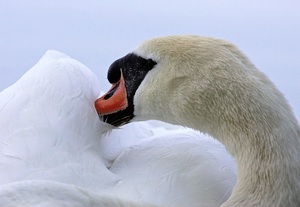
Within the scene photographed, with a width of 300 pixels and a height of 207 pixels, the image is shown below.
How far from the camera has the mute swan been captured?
319 cm

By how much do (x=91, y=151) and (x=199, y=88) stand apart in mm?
443

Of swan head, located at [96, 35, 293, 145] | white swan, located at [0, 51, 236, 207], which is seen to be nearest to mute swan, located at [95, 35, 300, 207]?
swan head, located at [96, 35, 293, 145]

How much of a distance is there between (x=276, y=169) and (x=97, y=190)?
1.80ft

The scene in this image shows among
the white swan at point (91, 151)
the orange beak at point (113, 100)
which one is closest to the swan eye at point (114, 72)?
the orange beak at point (113, 100)

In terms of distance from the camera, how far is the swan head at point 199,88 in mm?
3309

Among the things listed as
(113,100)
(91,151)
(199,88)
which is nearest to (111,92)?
(113,100)

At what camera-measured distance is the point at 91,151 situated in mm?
3564

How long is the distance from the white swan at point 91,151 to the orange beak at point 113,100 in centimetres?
3

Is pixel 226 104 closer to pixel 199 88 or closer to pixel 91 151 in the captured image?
pixel 199 88

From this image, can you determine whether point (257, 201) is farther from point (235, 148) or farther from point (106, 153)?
point (106, 153)

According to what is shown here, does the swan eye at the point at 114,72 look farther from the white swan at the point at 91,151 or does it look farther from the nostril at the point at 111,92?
the white swan at the point at 91,151

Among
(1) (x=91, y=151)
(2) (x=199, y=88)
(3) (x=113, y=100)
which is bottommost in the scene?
(1) (x=91, y=151)

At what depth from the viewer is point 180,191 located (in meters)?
3.35

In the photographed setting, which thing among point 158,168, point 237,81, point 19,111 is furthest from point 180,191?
point 19,111
